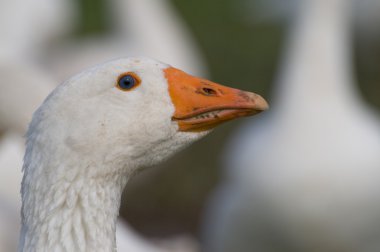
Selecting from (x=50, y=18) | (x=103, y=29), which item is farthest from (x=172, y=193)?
(x=103, y=29)

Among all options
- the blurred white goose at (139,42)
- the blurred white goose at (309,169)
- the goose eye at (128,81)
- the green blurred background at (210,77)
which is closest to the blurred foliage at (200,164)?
the green blurred background at (210,77)

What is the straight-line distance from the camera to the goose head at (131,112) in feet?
14.1

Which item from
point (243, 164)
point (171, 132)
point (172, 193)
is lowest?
point (172, 193)

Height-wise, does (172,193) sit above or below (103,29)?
below

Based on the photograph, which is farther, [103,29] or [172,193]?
[103,29]

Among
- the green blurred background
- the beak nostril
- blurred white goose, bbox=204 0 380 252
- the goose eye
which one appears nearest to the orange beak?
the beak nostril

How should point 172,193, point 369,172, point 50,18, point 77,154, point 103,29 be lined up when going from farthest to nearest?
point 103,29 → point 50,18 → point 172,193 → point 369,172 → point 77,154

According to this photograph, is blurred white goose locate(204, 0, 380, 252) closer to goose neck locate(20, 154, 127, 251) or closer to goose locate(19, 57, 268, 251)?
goose locate(19, 57, 268, 251)

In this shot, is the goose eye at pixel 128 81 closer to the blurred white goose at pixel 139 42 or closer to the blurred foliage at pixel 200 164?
the blurred foliage at pixel 200 164

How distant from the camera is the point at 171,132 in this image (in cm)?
446

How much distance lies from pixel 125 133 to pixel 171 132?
0.21 meters

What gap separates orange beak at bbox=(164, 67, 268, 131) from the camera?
4.43 meters

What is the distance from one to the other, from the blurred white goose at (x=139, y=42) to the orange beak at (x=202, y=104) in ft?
26.4

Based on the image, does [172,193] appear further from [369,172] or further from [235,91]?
[235,91]
